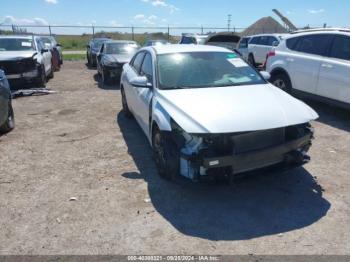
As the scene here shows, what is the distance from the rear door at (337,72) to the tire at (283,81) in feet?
3.15

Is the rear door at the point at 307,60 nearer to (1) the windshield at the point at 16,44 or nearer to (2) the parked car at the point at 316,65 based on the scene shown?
(2) the parked car at the point at 316,65

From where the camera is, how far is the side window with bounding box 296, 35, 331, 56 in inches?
297

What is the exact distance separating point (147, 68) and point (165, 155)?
1989 mm

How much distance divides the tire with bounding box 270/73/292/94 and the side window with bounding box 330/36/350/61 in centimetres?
131

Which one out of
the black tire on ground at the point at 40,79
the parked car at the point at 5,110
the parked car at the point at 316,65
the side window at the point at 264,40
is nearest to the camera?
the parked car at the point at 5,110

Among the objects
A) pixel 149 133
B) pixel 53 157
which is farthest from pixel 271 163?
pixel 53 157

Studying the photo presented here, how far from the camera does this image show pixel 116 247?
3.37 m

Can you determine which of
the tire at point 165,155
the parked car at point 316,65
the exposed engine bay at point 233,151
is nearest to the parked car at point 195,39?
the parked car at point 316,65

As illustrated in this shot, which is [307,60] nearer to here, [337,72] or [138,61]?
[337,72]

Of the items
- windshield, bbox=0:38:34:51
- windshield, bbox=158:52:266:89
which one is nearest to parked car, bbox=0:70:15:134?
windshield, bbox=158:52:266:89

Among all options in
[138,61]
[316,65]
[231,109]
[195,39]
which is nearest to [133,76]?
[138,61]

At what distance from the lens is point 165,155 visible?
4.31 m

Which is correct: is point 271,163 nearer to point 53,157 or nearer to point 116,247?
point 116,247

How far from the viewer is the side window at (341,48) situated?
7004mm
